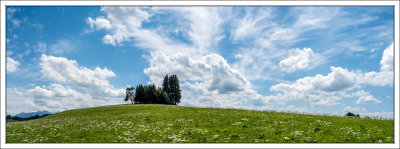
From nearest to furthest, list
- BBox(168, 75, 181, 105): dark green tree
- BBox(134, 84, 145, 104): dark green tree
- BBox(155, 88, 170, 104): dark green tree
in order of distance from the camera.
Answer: BBox(155, 88, 170, 104): dark green tree < BBox(168, 75, 181, 105): dark green tree < BBox(134, 84, 145, 104): dark green tree

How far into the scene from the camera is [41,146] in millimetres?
15500

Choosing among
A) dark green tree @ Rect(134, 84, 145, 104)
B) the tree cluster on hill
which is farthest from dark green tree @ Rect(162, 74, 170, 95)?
dark green tree @ Rect(134, 84, 145, 104)

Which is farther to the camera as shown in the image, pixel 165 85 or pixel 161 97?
pixel 165 85

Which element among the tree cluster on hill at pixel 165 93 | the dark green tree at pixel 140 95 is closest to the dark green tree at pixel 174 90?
the tree cluster on hill at pixel 165 93

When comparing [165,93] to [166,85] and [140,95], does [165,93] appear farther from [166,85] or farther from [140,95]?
[140,95]

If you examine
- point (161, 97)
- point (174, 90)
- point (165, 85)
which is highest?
point (165, 85)

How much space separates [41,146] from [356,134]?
872 inches

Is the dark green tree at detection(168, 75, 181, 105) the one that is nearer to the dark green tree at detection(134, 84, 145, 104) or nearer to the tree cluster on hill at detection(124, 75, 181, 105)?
the tree cluster on hill at detection(124, 75, 181, 105)

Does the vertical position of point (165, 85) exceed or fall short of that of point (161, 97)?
it exceeds it

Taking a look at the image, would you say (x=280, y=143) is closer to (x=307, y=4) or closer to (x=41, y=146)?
(x=307, y=4)

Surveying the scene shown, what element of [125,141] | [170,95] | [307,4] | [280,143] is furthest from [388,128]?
[170,95]

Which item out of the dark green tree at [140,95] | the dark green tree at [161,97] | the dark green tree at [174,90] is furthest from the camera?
the dark green tree at [140,95]

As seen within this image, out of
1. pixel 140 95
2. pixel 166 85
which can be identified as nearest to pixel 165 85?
pixel 166 85

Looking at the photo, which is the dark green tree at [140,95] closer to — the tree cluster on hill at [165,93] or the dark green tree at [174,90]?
the tree cluster on hill at [165,93]
